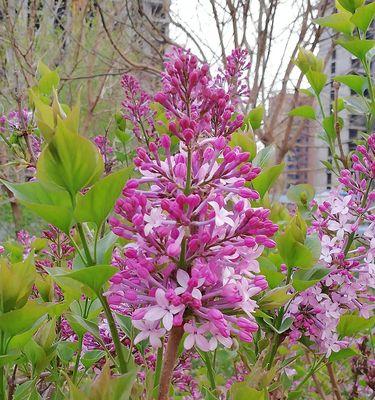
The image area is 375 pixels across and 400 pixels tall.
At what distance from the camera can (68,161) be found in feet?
1.65

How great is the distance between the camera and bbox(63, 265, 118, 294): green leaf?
506mm

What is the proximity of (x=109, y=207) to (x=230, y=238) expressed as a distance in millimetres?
121

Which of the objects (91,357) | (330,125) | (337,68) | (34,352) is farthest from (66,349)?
(337,68)

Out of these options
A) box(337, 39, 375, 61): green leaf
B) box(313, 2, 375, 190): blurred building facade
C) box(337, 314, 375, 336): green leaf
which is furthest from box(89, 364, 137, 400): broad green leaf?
box(313, 2, 375, 190): blurred building facade

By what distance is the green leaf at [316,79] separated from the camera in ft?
3.81

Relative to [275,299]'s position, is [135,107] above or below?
above

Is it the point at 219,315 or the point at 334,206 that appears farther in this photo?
the point at 334,206

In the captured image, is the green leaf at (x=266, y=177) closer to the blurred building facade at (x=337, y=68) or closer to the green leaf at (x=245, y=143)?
the green leaf at (x=245, y=143)

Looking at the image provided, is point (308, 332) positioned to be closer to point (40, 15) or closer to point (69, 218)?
point (69, 218)

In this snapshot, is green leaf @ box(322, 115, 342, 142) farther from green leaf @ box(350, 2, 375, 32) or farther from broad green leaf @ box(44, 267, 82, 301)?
broad green leaf @ box(44, 267, 82, 301)

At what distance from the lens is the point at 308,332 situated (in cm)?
80

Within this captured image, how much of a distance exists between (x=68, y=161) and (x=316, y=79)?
80 centimetres

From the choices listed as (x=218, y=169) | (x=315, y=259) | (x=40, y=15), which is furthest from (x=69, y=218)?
(x=40, y=15)

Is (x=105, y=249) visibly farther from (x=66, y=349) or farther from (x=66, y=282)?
(x=66, y=349)
